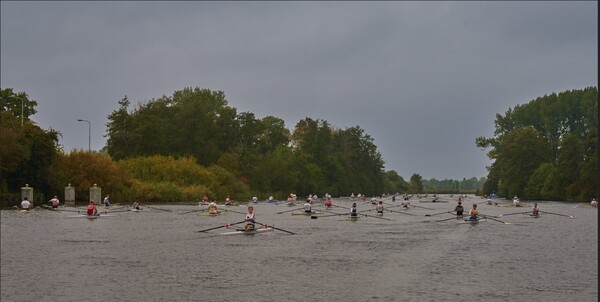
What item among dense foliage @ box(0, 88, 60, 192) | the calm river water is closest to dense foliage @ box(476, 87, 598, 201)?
the calm river water

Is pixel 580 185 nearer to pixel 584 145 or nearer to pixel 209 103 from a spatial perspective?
pixel 584 145

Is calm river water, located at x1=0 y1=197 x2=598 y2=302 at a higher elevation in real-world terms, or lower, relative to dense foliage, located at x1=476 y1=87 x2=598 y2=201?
lower

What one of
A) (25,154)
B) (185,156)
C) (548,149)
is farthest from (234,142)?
(25,154)

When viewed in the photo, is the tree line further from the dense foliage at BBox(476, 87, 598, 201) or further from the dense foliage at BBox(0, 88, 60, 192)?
the dense foliage at BBox(476, 87, 598, 201)

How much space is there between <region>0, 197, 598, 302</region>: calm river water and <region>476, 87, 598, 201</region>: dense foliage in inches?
3044

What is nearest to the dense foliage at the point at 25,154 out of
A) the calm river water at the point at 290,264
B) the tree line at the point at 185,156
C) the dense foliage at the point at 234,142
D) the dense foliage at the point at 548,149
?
the tree line at the point at 185,156

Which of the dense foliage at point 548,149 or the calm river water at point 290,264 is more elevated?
the dense foliage at point 548,149

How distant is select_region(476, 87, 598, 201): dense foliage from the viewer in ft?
385

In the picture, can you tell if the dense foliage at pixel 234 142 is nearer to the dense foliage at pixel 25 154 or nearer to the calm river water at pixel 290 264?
the dense foliage at pixel 25 154

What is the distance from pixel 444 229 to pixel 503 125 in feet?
396

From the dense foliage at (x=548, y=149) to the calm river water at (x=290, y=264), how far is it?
7733 cm

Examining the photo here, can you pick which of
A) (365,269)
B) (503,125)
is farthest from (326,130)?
(365,269)

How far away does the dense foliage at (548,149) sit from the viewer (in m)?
117

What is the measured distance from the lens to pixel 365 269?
2722 cm
